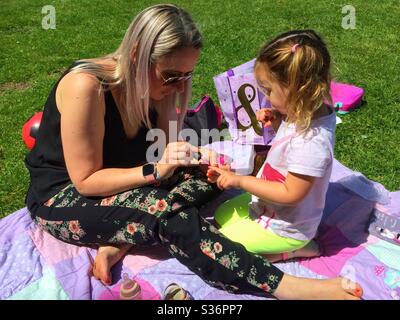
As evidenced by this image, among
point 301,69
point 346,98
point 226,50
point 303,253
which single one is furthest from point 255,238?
point 226,50

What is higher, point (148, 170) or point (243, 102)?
point (243, 102)

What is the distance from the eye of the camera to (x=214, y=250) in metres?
2.07

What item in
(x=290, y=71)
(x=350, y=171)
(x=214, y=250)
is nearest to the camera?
(x=290, y=71)

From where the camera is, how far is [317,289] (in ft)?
6.72

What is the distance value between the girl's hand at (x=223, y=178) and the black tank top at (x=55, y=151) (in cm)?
48

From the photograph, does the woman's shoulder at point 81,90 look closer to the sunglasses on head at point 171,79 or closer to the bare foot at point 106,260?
the sunglasses on head at point 171,79

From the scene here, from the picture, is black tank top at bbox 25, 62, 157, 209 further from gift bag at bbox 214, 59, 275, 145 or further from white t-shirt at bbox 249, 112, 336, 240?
gift bag at bbox 214, 59, 275, 145

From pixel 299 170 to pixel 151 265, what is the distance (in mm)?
945

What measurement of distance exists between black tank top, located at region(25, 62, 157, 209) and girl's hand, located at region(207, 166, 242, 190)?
480 millimetres

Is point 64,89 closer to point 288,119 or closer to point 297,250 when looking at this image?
point 288,119

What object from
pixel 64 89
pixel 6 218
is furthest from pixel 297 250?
pixel 6 218

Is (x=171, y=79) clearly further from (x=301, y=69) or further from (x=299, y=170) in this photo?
(x=299, y=170)

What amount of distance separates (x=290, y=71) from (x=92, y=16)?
19.8 feet

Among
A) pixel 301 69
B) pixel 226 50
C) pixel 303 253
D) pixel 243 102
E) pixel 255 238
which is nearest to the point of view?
pixel 301 69
